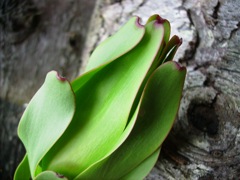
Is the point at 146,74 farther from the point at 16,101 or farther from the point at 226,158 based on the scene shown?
the point at 16,101

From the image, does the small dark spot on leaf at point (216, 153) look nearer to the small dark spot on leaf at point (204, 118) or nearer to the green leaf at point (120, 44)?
the small dark spot on leaf at point (204, 118)

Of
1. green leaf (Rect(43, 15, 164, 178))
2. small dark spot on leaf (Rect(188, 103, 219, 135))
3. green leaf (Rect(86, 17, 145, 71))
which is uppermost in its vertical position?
green leaf (Rect(86, 17, 145, 71))

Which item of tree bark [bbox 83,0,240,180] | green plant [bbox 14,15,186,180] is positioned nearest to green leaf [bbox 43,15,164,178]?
green plant [bbox 14,15,186,180]

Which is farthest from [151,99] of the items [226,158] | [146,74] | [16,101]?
[16,101]

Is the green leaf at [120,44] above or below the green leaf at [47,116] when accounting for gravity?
above

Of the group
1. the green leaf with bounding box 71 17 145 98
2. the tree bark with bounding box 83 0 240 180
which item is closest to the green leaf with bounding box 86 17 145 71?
the green leaf with bounding box 71 17 145 98

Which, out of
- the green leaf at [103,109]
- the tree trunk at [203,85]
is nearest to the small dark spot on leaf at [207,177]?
the tree trunk at [203,85]

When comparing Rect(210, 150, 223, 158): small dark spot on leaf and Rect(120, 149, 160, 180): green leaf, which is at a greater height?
Rect(120, 149, 160, 180): green leaf

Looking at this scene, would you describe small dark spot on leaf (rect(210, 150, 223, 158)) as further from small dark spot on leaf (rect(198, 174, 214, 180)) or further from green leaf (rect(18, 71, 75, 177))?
green leaf (rect(18, 71, 75, 177))
